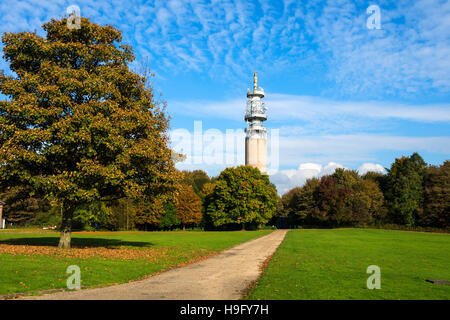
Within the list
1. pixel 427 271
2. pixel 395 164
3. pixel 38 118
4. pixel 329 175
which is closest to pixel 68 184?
pixel 38 118

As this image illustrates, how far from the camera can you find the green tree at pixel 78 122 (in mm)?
18797

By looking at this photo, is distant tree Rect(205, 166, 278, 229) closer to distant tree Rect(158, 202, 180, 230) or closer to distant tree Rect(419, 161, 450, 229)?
distant tree Rect(158, 202, 180, 230)

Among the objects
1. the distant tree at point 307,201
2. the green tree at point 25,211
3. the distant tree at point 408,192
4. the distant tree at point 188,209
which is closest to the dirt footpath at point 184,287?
the distant tree at point 188,209

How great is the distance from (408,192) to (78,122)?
76.1 meters

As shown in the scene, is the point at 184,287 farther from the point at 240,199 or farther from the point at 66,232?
the point at 240,199

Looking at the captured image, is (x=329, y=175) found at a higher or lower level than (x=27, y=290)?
higher

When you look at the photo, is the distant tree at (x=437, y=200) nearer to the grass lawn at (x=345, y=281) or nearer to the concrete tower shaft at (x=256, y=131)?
the concrete tower shaft at (x=256, y=131)

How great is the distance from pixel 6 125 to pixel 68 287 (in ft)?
38.9

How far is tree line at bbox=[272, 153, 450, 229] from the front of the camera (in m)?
69.7

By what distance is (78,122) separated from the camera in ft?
61.3

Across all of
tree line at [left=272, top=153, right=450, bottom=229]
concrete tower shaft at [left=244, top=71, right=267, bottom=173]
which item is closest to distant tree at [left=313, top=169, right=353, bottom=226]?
tree line at [left=272, top=153, right=450, bottom=229]

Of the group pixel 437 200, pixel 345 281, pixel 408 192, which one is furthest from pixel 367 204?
pixel 345 281
